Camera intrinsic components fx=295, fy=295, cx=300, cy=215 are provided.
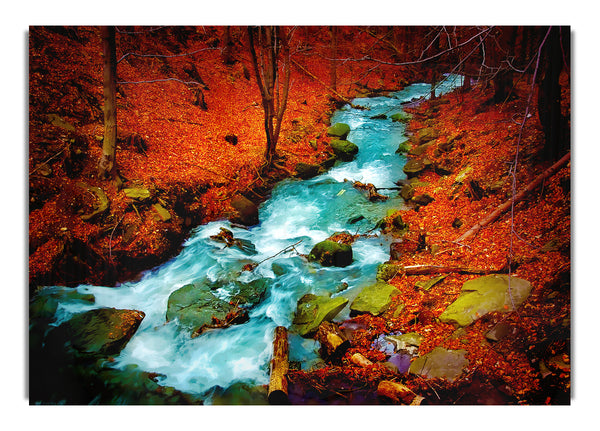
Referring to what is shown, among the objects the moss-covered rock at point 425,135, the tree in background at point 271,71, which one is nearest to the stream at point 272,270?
the moss-covered rock at point 425,135

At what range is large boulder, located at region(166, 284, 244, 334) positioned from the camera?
7.57 feet

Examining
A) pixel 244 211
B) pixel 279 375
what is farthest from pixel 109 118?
pixel 279 375

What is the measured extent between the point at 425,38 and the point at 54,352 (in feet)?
12.5

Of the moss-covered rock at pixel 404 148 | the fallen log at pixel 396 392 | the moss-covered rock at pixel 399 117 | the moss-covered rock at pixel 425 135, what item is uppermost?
the moss-covered rock at pixel 399 117

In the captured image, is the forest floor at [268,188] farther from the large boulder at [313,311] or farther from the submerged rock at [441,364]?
the large boulder at [313,311]

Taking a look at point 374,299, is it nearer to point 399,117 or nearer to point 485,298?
point 485,298

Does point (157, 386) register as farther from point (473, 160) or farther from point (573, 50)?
point (573, 50)

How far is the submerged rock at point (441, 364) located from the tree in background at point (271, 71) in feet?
6.54

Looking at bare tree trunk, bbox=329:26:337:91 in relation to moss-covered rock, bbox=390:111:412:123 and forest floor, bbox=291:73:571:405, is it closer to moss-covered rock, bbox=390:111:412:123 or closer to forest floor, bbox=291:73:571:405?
moss-covered rock, bbox=390:111:412:123

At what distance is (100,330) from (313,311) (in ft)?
5.39

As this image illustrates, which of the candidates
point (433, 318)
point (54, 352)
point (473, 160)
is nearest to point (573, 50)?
point (473, 160)

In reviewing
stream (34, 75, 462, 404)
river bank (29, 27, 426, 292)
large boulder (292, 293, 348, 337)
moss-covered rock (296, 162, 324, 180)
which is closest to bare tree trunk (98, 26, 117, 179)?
river bank (29, 27, 426, 292)

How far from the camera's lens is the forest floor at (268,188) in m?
2.19

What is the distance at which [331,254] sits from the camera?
2469 mm
